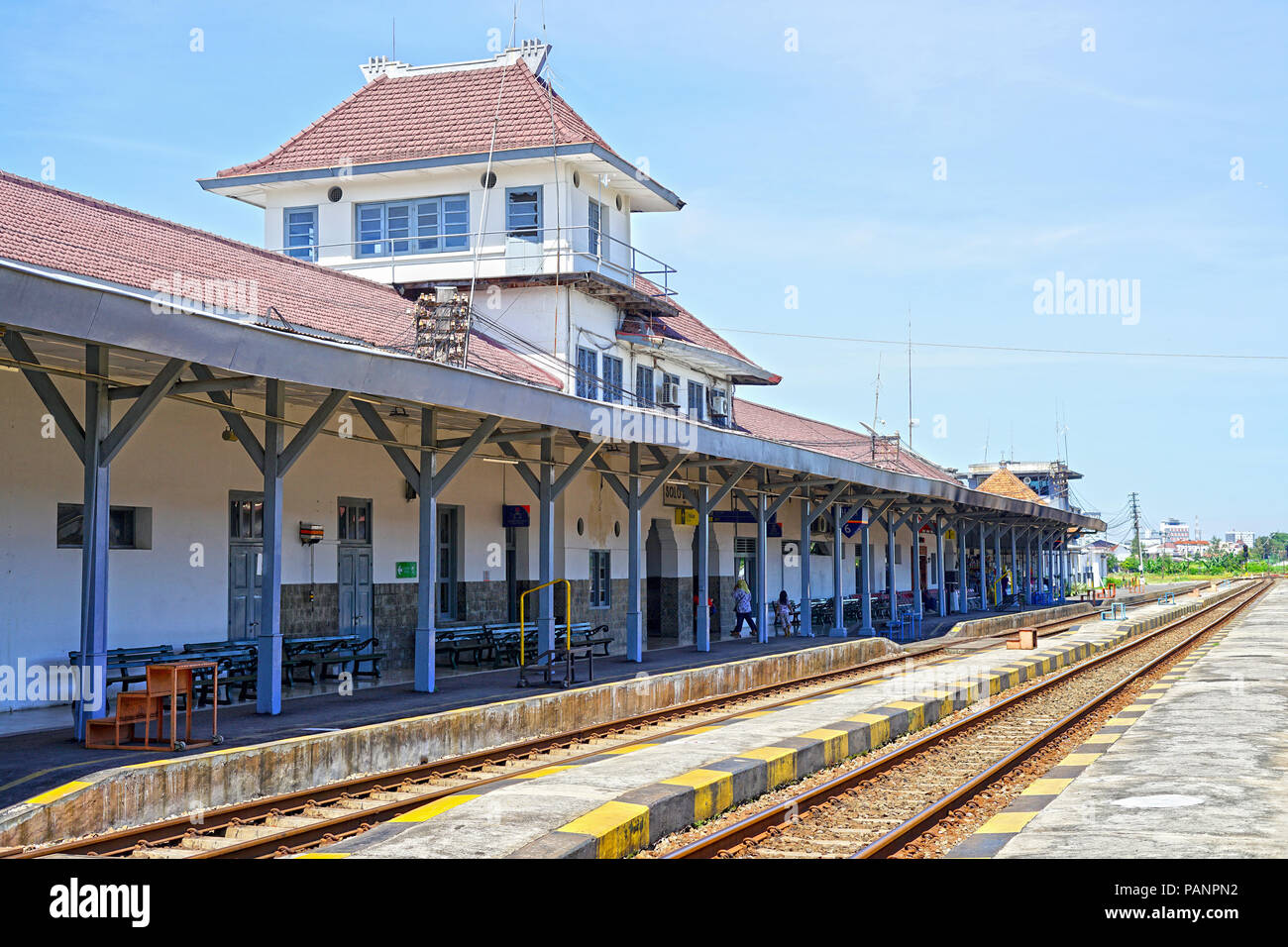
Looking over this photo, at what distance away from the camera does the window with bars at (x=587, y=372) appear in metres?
25.9

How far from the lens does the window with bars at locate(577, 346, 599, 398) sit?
85.0 ft

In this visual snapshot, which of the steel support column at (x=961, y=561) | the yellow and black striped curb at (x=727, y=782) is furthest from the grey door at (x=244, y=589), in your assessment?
the steel support column at (x=961, y=561)

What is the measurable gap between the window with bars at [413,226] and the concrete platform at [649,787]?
14.3 m

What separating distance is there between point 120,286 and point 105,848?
31.0 feet

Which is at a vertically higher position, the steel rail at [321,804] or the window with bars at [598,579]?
the window with bars at [598,579]

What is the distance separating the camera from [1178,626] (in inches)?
1484

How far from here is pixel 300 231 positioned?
90.1ft

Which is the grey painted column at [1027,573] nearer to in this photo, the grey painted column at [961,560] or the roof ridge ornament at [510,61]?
the grey painted column at [961,560]

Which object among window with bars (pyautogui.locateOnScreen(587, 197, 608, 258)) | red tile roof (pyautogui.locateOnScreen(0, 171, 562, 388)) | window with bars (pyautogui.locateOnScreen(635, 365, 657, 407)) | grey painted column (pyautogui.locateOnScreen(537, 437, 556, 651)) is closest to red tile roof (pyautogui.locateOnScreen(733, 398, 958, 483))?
window with bars (pyautogui.locateOnScreen(635, 365, 657, 407))

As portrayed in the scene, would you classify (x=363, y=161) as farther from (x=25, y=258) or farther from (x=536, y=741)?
(x=536, y=741)

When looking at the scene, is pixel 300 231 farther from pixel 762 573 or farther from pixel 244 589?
pixel 244 589

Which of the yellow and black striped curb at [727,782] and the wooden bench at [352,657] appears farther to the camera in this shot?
the wooden bench at [352,657]

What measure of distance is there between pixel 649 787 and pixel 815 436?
3624 centimetres
